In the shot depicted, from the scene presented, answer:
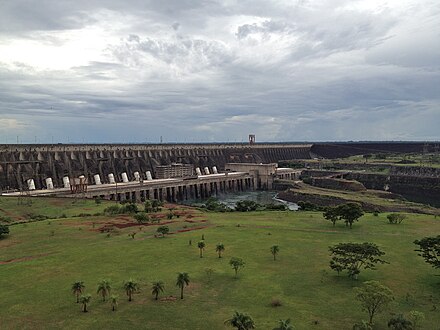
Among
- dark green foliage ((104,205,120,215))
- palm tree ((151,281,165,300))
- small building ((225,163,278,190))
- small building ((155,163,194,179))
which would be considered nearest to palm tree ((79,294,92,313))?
palm tree ((151,281,165,300))

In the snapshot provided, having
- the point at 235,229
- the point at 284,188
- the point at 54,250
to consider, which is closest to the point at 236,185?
the point at 284,188

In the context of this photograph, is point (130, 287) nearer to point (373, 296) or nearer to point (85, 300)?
point (85, 300)

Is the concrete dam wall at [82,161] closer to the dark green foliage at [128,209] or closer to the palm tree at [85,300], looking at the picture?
the dark green foliage at [128,209]

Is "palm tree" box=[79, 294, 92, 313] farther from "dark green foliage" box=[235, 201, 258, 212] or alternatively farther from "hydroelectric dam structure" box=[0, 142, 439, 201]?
"hydroelectric dam structure" box=[0, 142, 439, 201]

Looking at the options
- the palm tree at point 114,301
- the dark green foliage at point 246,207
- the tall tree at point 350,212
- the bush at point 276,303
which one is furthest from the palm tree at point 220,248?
the dark green foliage at point 246,207

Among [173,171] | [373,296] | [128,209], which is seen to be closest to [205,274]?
[373,296]

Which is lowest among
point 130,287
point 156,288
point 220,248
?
point 156,288

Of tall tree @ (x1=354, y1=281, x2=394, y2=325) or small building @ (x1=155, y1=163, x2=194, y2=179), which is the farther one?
small building @ (x1=155, y1=163, x2=194, y2=179)

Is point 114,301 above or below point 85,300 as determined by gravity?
below

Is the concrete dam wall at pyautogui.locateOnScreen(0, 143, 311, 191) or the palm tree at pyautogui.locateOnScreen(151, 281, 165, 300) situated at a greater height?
the concrete dam wall at pyautogui.locateOnScreen(0, 143, 311, 191)

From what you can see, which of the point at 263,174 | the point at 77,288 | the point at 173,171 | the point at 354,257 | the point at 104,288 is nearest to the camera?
the point at 104,288
